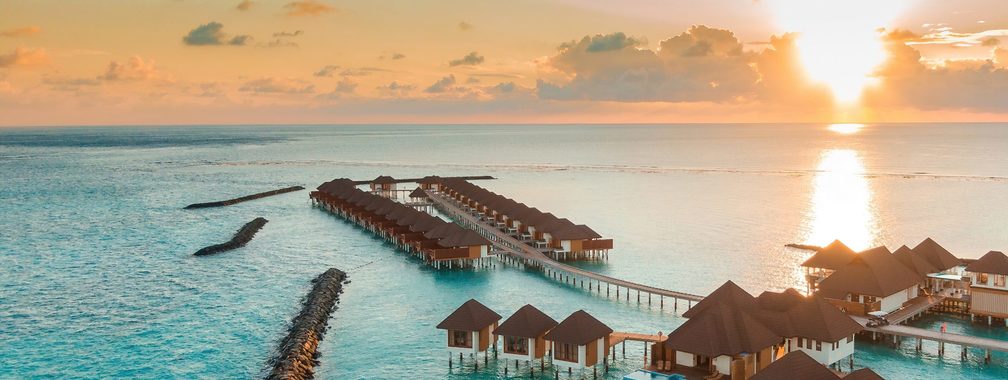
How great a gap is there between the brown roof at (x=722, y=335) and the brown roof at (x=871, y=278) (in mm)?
9000

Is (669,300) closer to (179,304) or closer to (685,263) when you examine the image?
(685,263)

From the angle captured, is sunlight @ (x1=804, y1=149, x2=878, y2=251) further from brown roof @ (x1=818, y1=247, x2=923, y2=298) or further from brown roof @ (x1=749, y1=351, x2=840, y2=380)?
brown roof @ (x1=749, y1=351, x2=840, y2=380)

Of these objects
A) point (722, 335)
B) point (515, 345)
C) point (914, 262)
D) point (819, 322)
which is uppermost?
point (914, 262)

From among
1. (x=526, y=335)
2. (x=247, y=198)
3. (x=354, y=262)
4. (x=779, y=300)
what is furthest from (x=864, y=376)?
(x=247, y=198)

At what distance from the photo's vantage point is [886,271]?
36594mm

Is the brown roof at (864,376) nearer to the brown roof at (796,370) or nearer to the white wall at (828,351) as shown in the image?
the brown roof at (796,370)

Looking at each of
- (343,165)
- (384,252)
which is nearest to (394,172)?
(343,165)

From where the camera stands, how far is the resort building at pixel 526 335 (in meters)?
29.7

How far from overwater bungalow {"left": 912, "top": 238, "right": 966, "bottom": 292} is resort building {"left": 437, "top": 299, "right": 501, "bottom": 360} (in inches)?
927

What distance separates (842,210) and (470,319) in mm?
62567

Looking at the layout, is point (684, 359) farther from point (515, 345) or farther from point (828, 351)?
point (515, 345)

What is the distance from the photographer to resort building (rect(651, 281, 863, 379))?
27.8 metres

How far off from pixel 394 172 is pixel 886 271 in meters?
111

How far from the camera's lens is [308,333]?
33.2 m
